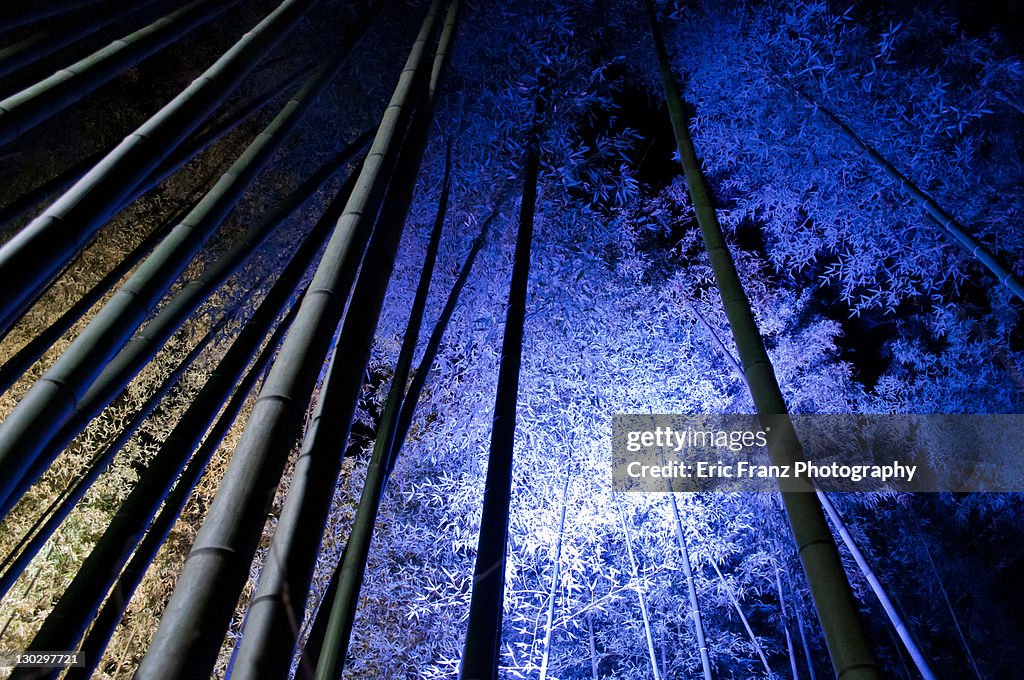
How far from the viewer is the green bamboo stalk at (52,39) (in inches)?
85.5

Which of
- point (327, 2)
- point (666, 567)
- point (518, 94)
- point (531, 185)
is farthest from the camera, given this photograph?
point (666, 567)

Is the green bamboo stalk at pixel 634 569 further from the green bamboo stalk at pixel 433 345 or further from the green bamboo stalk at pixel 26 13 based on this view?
the green bamboo stalk at pixel 26 13

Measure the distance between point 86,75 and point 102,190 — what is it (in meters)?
0.65

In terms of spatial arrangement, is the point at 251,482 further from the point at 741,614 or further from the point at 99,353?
the point at 741,614

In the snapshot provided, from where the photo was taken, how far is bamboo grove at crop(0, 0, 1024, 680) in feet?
8.77

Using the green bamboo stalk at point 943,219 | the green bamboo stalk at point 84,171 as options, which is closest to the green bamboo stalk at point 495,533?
the green bamboo stalk at point 84,171

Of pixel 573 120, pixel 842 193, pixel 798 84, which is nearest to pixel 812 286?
pixel 842 193

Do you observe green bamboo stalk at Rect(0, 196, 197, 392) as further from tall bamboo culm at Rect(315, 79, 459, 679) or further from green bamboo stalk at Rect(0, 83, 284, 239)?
tall bamboo culm at Rect(315, 79, 459, 679)

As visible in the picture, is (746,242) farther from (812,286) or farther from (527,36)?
(527,36)

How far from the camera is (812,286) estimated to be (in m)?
5.47

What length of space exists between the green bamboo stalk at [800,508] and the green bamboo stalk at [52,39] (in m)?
2.31

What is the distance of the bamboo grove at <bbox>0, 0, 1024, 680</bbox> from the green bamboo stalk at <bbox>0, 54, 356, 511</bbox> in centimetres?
3

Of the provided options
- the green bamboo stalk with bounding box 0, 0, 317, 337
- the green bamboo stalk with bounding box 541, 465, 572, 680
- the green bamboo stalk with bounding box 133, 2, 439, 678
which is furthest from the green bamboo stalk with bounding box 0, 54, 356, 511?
the green bamboo stalk with bounding box 541, 465, 572, 680

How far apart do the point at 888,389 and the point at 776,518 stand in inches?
57.2
